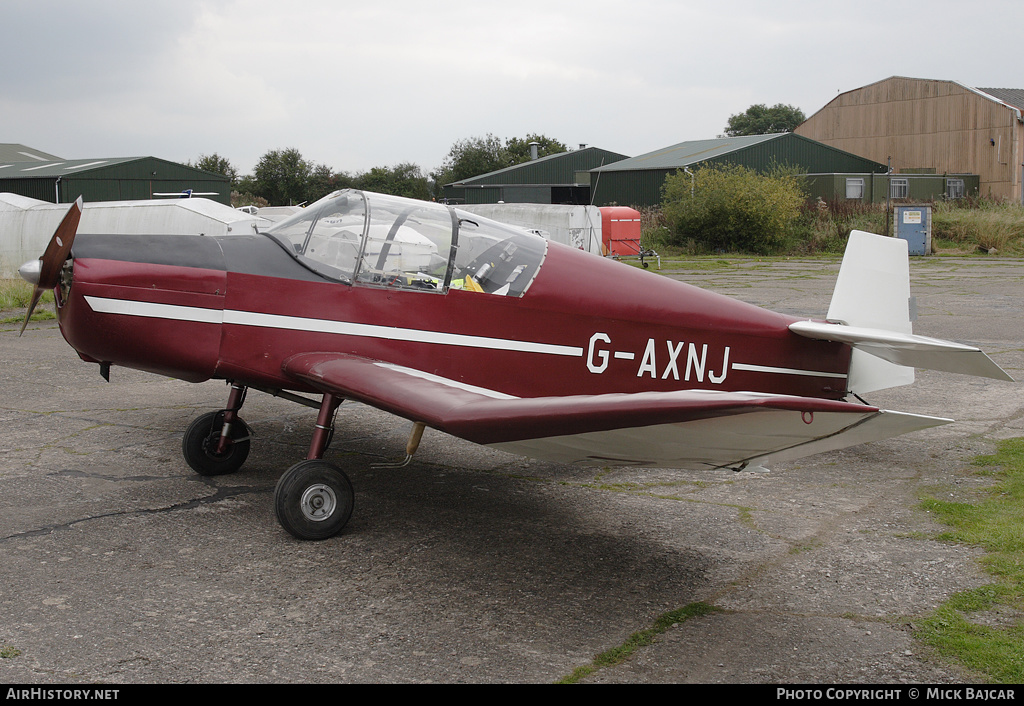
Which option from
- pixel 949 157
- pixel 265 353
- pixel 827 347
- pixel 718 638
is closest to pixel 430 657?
pixel 718 638

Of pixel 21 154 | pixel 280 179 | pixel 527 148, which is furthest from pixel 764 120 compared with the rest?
pixel 21 154

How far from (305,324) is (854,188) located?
146ft

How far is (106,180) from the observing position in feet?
129

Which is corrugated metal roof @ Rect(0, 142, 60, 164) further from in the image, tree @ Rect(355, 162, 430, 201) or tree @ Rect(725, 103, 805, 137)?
tree @ Rect(725, 103, 805, 137)

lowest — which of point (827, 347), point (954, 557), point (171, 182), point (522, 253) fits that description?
point (954, 557)

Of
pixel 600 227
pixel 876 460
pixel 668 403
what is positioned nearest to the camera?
pixel 668 403

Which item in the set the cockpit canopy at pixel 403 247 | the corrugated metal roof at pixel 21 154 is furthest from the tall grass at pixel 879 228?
the corrugated metal roof at pixel 21 154

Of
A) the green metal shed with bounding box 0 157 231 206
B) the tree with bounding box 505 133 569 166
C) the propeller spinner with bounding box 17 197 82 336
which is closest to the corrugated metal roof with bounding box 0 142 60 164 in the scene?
the green metal shed with bounding box 0 157 231 206

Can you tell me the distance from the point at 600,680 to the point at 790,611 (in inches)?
45.3

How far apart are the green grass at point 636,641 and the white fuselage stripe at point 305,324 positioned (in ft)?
6.35

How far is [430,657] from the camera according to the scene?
3457 millimetres

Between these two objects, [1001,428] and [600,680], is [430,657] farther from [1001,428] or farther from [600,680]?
[1001,428]

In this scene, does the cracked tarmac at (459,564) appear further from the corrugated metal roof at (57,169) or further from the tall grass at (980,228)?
the corrugated metal roof at (57,169)

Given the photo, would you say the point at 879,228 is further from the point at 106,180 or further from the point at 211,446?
the point at 106,180
